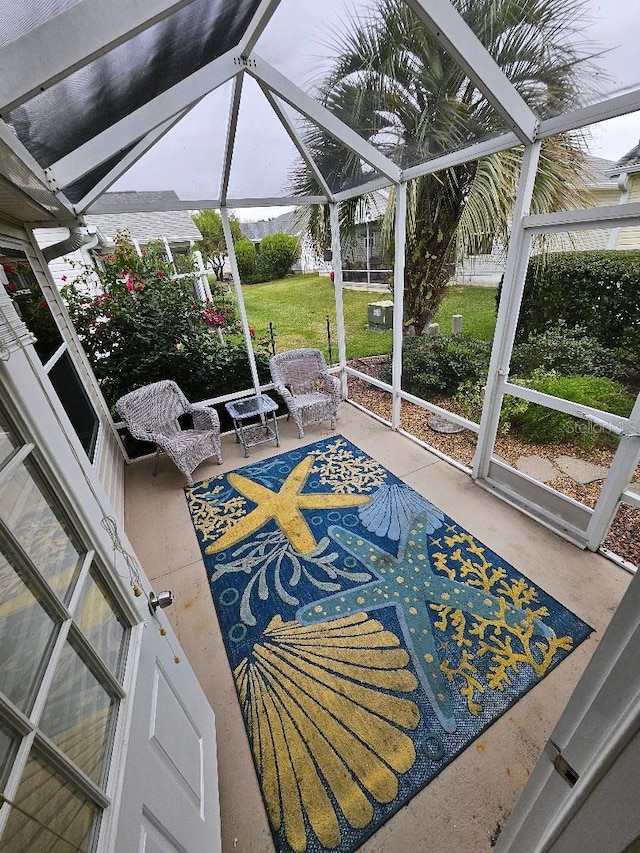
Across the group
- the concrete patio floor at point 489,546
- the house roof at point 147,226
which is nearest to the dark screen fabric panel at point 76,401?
the concrete patio floor at point 489,546

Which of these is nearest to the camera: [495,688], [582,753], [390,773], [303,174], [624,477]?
[582,753]

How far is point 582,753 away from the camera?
541mm

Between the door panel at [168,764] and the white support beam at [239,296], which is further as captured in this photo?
the white support beam at [239,296]

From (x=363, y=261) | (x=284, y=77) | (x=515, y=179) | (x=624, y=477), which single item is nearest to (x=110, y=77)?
(x=284, y=77)

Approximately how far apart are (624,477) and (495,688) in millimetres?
1491

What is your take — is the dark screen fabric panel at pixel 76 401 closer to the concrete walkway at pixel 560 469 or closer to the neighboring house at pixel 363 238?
the neighboring house at pixel 363 238

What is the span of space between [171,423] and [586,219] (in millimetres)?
3914

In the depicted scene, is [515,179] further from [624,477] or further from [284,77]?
[624,477]

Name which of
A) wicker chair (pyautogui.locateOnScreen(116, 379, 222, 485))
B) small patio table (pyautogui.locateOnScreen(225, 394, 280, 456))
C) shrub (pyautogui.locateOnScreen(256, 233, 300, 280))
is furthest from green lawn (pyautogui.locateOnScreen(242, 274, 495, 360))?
wicker chair (pyautogui.locateOnScreen(116, 379, 222, 485))

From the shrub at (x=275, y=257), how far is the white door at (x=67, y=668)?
11.7 m

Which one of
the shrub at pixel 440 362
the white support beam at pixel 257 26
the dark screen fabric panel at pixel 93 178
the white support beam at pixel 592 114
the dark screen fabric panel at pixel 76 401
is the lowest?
the shrub at pixel 440 362

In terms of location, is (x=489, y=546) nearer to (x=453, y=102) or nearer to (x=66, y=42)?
(x=453, y=102)

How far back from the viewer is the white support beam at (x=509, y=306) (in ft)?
7.27

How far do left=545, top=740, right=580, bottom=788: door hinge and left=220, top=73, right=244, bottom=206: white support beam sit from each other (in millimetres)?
3399
